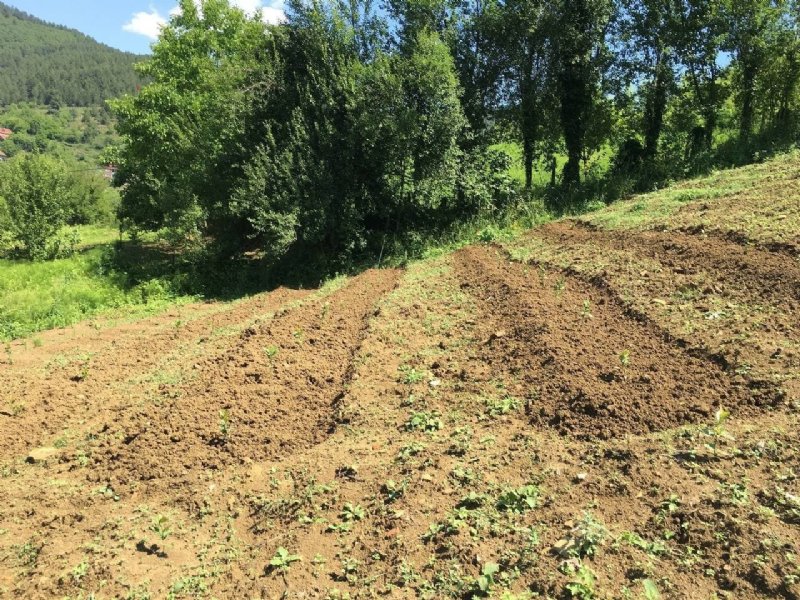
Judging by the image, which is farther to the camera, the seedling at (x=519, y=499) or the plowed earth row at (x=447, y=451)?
the seedling at (x=519, y=499)

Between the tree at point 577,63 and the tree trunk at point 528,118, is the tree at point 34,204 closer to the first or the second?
the tree trunk at point 528,118

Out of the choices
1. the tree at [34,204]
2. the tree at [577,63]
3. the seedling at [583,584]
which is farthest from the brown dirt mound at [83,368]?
the tree at [577,63]

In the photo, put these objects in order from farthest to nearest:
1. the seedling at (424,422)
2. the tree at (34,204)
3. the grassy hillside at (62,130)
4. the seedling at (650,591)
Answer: the grassy hillside at (62,130) < the tree at (34,204) < the seedling at (424,422) < the seedling at (650,591)

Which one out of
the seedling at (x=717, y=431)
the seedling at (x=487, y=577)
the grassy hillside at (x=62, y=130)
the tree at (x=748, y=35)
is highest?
the grassy hillside at (x=62, y=130)

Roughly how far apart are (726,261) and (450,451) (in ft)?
14.4

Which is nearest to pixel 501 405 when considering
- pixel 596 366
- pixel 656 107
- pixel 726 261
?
pixel 596 366

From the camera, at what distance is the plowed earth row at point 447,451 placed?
304 cm

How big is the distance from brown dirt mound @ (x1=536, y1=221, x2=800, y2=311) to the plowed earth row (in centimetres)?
4

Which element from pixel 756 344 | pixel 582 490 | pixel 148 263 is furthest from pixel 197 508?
pixel 148 263

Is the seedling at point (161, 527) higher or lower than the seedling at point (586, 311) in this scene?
lower

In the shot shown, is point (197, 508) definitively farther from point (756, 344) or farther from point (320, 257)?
point (320, 257)

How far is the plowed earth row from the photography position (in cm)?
304

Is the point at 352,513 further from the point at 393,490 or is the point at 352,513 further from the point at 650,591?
the point at 650,591

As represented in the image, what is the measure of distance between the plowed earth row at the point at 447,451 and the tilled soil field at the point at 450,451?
0.02 m
